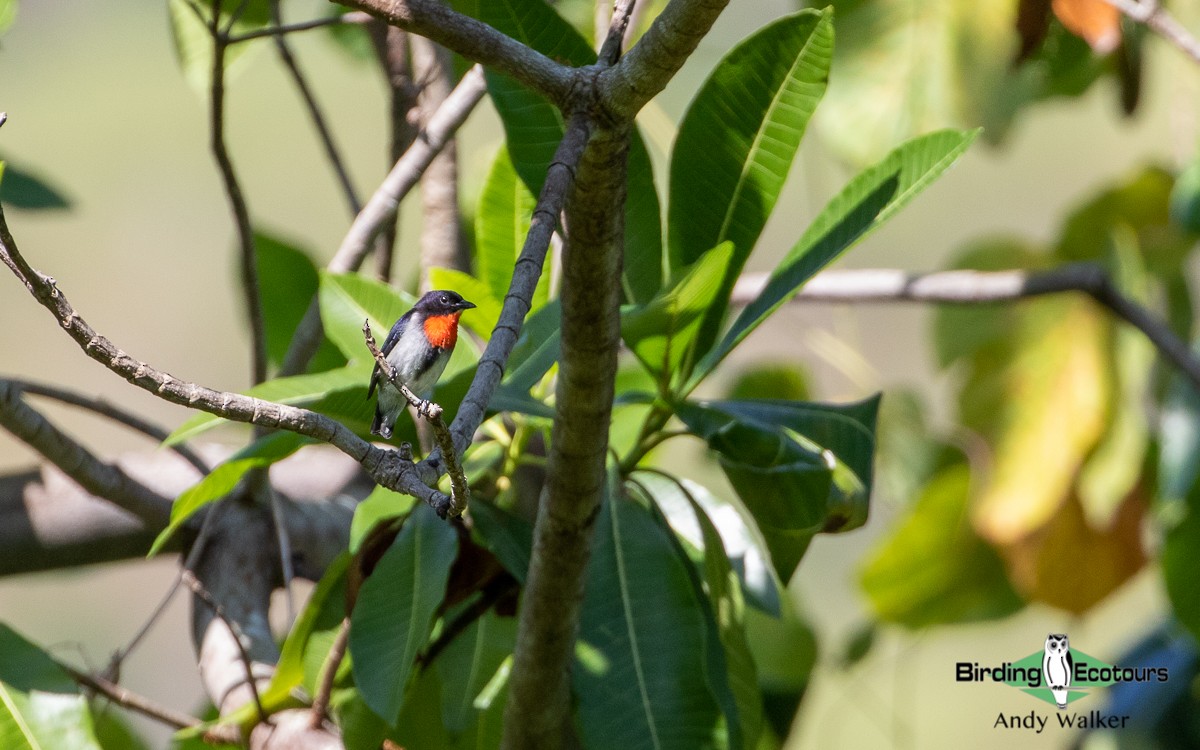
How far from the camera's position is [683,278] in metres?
1.27

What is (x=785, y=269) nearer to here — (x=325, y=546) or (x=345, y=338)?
(x=345, y=338)

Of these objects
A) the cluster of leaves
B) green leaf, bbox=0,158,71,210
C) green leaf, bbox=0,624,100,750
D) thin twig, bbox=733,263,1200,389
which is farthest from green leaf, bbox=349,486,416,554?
green leaf, bbox=0,158,71,210

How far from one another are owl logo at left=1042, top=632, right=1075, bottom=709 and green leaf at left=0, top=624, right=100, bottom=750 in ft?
5.06

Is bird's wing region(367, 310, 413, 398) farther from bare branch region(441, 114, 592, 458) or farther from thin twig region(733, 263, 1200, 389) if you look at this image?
thin twig region(733, 263, 1200, 389)

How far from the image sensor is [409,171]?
1733 millimetres

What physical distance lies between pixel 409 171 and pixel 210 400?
1.11 m

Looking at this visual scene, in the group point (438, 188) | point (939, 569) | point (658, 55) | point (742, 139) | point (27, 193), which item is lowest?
point (658, 55)

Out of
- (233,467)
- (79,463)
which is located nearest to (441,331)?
(233,467)

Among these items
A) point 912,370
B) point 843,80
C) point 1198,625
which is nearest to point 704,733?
point 1198,625

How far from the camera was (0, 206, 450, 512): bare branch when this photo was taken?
64cm

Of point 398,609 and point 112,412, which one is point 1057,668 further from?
point 112,412

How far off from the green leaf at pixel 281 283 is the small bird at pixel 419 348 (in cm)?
95

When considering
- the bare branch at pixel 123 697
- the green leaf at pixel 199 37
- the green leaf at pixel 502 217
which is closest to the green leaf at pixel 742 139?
the green leaf at pixel 502 217

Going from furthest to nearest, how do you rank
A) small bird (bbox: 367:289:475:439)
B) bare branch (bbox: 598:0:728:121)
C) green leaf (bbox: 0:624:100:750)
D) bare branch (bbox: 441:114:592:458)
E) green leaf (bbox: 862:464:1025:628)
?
green leaf (bbox: 862:464:1025:628), green leaf (bbox: 0:624:100:750), small bird (bbox: 367:289:475:439), bare branch (bbox: 598:0:728:121), bare branch (bbox: 441:114:592:458)
